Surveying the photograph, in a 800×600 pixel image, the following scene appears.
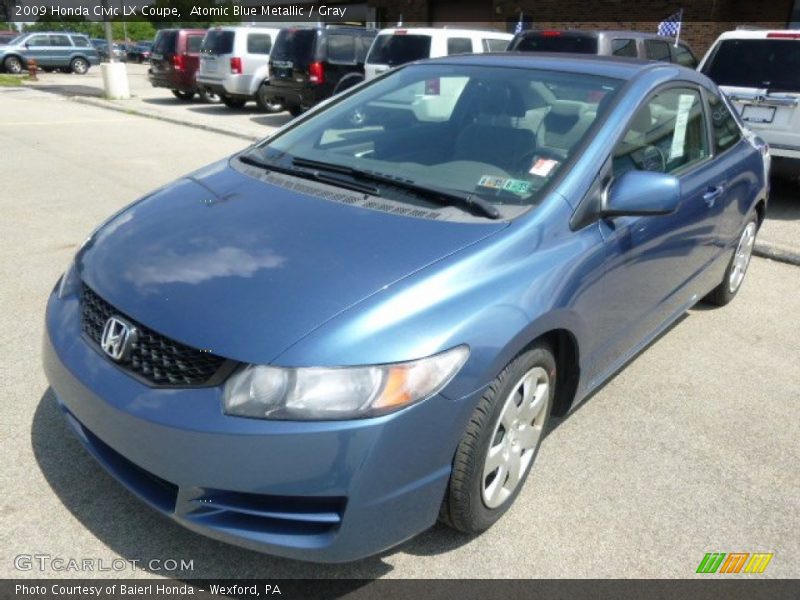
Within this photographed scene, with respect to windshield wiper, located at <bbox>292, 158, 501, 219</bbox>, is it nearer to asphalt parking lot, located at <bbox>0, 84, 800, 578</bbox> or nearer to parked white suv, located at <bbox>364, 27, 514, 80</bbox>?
asphalt parking lot, located at <bbox>0, 84, 800, 578</bbox>

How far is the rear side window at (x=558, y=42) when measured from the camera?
9.16m

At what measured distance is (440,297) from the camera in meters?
2.15

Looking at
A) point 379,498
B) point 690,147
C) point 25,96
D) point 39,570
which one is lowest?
point 25,96

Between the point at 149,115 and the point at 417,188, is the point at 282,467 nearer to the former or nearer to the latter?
the point at 417,188

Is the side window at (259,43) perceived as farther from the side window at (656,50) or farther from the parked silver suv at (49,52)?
the parked silver suv at (49,52)

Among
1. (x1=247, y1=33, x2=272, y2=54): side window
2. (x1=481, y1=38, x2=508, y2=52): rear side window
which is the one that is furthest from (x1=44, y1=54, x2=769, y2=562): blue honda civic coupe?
(x1=247, y1=33, x2=272, y2=54): side window

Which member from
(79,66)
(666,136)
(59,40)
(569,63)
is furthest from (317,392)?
(79,66)

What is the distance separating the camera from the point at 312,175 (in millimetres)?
2990

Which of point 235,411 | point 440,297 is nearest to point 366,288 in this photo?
point 440,297

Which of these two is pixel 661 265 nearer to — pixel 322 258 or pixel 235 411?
pixel 322 258

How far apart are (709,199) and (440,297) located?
2.14 metres

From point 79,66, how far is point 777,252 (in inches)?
1171

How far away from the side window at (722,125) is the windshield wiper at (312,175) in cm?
222

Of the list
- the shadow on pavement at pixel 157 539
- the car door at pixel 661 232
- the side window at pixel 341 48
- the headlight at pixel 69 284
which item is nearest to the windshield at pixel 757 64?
the car door at pixel 661 232
